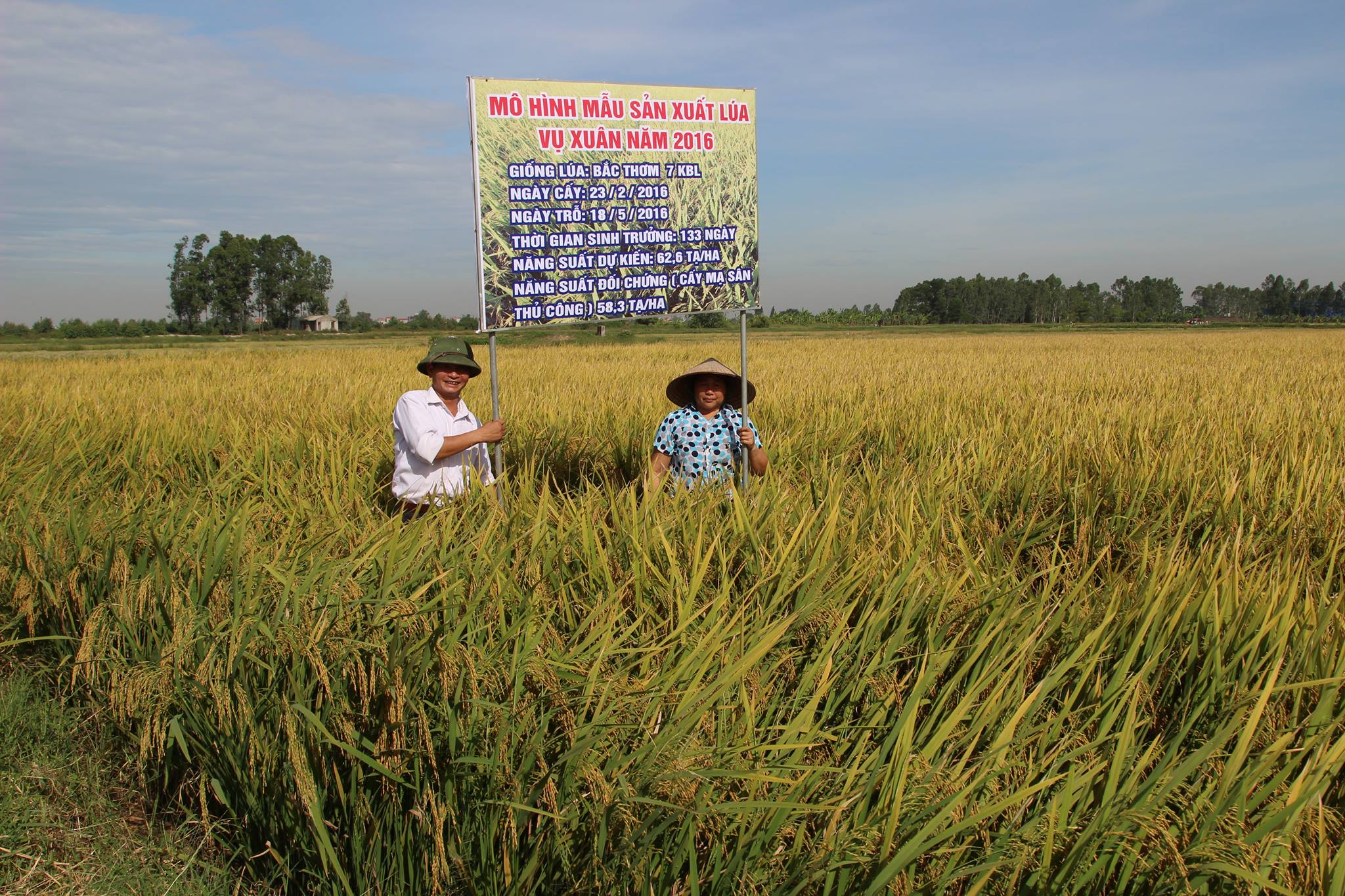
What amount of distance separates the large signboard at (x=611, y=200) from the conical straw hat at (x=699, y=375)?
0.30 m

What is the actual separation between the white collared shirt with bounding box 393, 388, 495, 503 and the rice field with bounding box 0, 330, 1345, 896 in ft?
0.98

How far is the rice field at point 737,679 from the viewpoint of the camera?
1502 millimetres

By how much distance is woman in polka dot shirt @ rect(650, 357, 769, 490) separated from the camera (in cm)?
388

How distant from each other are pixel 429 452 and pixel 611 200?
145 cm

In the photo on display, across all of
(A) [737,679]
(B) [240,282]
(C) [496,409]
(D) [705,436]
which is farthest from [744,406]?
(B) [240,282]

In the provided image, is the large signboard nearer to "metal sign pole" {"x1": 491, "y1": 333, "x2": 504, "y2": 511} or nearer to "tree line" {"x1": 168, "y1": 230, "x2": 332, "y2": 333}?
"metal sign pole" {"x1": 491, "y1": 333, "x2": 504, "y2": 511}

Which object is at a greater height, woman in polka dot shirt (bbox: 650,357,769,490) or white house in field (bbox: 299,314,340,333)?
white house in field (bbox: 299,314,340,333)

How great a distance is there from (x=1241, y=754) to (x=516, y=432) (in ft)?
16.1

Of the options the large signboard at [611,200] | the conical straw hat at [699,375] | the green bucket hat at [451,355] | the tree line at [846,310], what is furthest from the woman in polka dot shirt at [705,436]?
the tree line at [846,310]

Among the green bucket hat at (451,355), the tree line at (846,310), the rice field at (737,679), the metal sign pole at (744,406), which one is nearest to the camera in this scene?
the rice field at (737,679)

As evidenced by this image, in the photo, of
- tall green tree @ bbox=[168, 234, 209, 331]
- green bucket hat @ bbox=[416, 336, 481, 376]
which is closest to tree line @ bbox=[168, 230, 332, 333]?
tall green tree @ bbox=[168, 234, 209, 331]

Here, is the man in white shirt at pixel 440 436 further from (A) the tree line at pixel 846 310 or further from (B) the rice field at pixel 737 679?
(A) the tree line at pixel 846 310

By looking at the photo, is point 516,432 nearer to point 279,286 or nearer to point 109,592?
point 109,592

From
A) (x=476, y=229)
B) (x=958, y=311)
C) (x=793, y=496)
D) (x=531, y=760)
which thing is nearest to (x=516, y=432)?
(x=476, y=229)
